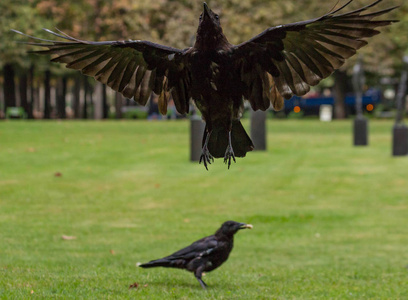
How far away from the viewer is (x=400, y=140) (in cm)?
2433

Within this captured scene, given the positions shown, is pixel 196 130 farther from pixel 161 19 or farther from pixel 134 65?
pixel 161 19

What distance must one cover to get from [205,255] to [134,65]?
123 inches

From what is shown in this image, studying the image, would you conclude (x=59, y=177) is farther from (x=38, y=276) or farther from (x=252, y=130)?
(x=38, y=276)

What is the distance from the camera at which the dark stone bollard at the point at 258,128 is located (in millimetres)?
24309

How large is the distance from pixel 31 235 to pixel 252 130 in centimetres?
1229

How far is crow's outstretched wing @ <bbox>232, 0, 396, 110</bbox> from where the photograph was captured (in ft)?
18.5

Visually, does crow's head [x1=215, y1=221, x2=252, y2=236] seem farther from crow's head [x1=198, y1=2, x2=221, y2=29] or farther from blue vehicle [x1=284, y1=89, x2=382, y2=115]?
blue vehicle [x1=284, y1=89, x2=382, y2=115]

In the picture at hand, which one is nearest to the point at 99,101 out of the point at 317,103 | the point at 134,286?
the point at 317,103

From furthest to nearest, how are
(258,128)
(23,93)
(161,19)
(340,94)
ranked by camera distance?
(340,94) < (23,93) < (161,19) < (258,128)

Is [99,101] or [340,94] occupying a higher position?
[340,94]

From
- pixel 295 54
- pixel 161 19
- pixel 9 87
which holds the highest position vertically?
pixel 161 19

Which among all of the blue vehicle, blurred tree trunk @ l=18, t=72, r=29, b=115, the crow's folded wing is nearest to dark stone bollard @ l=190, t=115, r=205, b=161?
the crow's folded wing

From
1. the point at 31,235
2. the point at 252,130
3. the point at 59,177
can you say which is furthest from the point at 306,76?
the point at 252,130

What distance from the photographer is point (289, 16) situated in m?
47.0
